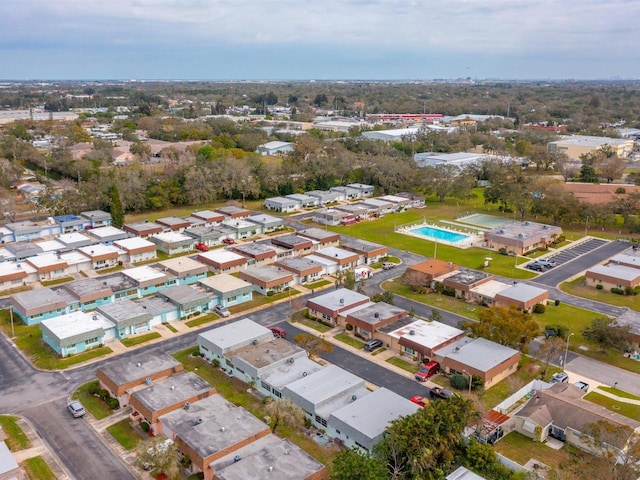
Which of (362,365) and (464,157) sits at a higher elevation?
(464,157)

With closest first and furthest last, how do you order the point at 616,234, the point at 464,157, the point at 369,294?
the point at 369,294, the point at 616,234, the point at 464,157

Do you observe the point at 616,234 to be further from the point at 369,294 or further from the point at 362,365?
the point at 362,365

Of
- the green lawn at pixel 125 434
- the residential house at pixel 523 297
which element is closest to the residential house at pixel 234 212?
the residential house at pixel 523 297

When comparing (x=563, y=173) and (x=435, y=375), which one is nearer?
(x=435, y=375)

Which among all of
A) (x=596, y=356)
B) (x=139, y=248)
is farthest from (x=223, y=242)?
(x=596, y=356)

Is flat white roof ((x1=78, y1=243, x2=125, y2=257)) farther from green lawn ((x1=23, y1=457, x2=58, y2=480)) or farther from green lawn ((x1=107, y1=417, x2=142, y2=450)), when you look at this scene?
green lawn ((x1=23, y1=457, x2=58, y2=480))

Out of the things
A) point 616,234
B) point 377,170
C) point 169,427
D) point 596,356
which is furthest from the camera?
point 377,170

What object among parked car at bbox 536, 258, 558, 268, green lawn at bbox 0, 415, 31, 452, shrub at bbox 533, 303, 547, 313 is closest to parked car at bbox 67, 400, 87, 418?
green lawn at bbox 0, 415, 31, 452
